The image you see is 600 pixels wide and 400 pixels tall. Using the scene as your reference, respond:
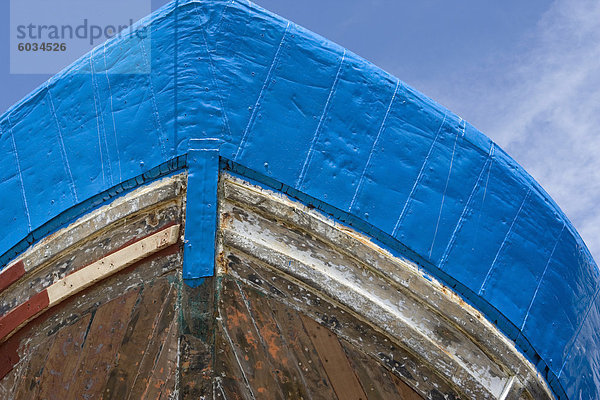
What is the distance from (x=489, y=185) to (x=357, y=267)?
0.87 metres

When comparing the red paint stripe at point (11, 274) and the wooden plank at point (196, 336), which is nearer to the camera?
the wooden plank at point (196, 336)

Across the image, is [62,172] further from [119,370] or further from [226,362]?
[226,362]

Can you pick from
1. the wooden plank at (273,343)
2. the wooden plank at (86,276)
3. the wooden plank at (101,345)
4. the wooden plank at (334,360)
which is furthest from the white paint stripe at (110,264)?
the wooden plank at (334,360)

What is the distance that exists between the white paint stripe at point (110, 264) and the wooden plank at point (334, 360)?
80cm

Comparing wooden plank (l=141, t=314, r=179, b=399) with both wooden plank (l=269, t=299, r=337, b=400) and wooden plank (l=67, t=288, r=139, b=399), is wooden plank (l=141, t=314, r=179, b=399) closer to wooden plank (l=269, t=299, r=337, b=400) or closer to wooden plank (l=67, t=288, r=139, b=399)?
wooden plank (l=67, t=288, r=139, b=399)

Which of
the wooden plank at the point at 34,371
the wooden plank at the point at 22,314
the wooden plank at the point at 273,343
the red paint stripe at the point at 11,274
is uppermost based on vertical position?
the wooden plank at the point at 273,343

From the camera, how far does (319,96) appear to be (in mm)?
3271

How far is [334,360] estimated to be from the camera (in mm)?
3104

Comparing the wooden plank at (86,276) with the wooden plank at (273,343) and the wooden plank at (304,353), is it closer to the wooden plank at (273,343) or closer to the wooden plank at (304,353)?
the wooden plank at (273,343)

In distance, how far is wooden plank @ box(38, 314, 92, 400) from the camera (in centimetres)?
312

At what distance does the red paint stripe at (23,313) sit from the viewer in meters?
3.15

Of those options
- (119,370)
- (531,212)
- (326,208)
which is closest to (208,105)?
(326,208)

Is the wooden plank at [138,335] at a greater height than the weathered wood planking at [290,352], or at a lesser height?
lesser

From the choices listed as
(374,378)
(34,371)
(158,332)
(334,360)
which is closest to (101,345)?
(158,332)
